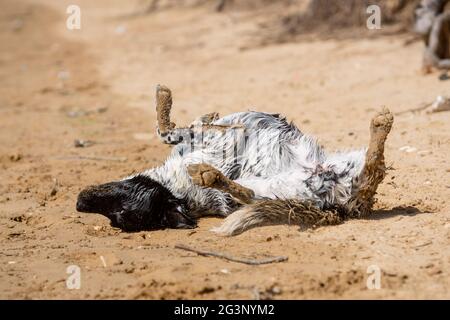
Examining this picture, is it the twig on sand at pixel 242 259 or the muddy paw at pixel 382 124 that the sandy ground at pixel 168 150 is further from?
the muddy paw at pixel 382 124

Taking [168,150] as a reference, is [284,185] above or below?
above

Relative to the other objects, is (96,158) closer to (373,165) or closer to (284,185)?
(284,185)

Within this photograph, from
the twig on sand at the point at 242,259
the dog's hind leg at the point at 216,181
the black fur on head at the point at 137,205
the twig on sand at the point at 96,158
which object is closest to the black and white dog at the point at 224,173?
the black fur on head at the point at 137,205

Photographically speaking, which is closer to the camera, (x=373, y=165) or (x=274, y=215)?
(x=373, y=165)

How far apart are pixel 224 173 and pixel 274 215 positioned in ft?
1.55

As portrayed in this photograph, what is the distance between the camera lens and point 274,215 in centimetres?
457

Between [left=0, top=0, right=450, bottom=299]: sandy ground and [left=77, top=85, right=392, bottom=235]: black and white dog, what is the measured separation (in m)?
0.12

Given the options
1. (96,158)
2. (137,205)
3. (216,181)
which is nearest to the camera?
(216,181)

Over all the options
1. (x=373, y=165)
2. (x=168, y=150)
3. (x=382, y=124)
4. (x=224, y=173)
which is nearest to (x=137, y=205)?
(x=224, y=173)

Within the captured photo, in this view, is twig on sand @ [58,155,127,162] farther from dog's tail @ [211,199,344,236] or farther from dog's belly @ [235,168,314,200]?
dog's tail @ [211,199,344,236]

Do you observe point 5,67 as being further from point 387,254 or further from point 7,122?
point 387,254

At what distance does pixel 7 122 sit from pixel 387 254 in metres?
5.66

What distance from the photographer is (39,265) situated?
13.9ft

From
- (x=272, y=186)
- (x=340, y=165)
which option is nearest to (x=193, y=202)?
(x=272, y=186)
